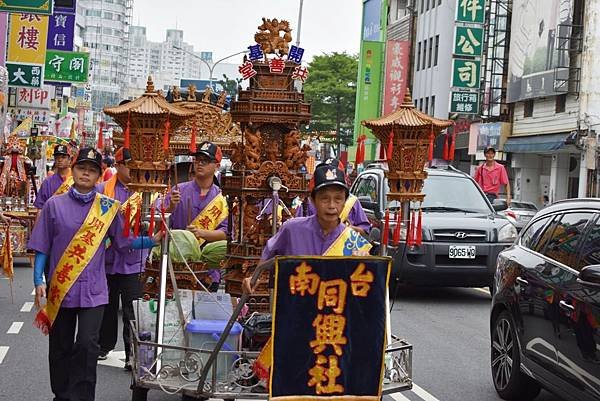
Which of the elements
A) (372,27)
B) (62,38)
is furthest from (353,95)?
(62,38)

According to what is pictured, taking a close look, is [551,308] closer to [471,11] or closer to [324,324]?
[324,324]

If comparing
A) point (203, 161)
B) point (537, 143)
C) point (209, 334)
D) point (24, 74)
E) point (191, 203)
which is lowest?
point (209, 334)

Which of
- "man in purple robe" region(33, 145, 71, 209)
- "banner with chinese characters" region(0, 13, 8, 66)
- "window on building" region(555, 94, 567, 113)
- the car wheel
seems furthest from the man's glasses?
"window on building" region(555, 94, 567, 113)

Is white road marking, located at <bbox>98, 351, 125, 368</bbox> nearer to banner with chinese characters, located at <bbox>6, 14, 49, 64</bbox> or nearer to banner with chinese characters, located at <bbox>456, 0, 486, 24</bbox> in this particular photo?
banner with chinese characters, located at <bbox>6, 14, 49, 64</bbox>

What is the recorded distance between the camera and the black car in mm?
6629

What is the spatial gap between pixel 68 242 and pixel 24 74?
67.0 ft

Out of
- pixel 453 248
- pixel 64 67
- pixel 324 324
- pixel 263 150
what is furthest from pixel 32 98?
pixel 324 324

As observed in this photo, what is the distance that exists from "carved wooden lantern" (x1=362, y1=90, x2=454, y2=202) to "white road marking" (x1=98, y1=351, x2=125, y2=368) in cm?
340

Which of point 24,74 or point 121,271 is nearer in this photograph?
point 121,271

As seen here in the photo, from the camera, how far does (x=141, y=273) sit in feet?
29.0

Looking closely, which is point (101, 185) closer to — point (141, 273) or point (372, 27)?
point (141, 273)

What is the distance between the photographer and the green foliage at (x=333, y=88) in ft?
206

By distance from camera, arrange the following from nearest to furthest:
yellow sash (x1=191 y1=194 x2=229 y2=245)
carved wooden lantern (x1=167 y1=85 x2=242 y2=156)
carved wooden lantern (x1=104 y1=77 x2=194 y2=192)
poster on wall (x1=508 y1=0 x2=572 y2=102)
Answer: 1. carved wooden lantern (x1=104 y1=77 x2=194 y2=192)
2. yellow sash (x1=191 y1=194 x2=229 y2=245)
3. carved wooden lantern (x1=167 y1=85 x2=242 y2=156)
4. poster on wall (x1=508 y1=0 x2=572 y2=102)

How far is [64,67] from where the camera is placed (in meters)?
30.9
